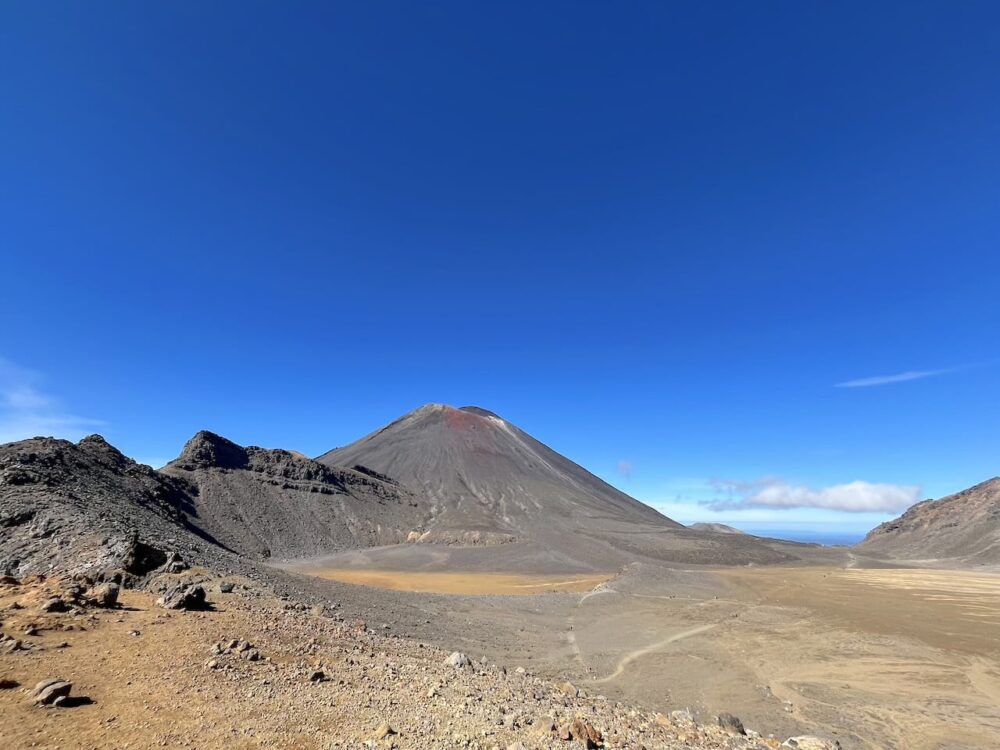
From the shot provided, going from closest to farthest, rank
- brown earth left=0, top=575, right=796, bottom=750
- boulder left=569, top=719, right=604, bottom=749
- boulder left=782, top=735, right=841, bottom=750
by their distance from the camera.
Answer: brown earth left=0, top=575, right=796, bottom=750
boulder left=569, top=719, right=604, bottom=749
boulder left=782, top=735, right=841, bottom=750

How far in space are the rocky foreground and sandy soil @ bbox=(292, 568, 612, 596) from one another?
91.7 feet

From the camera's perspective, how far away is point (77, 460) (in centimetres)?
3183

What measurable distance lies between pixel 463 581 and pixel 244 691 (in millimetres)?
39966

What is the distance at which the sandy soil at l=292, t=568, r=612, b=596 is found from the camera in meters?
39.1

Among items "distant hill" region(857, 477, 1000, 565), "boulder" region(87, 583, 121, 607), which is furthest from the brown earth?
"distant hill" region(857, 477, 1000, 565)

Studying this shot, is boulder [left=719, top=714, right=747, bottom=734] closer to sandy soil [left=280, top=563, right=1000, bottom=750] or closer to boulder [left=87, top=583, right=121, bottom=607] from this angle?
sandy soil [left=280, top=563, right=1000, bottom=750]

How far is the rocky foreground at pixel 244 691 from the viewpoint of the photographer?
234 inches

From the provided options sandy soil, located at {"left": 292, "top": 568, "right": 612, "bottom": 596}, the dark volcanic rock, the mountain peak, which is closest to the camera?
sandy soil, located at {"left": 292, "top": 568, "right": 612, "bottom": 596}

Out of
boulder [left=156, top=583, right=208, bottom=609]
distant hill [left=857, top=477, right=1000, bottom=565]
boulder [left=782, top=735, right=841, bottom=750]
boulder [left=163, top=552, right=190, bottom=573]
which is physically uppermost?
distant hill [left=857, top=477, right=1000, bottom=565]

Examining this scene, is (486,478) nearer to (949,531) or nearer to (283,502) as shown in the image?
(283,502)

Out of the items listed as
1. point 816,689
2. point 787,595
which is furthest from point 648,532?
point 816,689

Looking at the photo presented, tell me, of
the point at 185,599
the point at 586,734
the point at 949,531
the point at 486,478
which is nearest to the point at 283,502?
the point at 486,478

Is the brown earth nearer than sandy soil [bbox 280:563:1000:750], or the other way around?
the brown earth

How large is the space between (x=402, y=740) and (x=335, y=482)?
74511 millimetres
